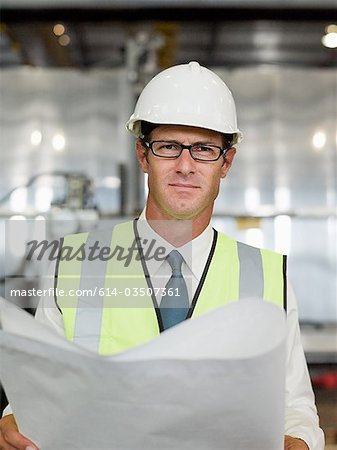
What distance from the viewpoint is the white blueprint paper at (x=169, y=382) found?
2.92 ft

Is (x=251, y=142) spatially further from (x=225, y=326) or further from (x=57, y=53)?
(x=225, y=326)

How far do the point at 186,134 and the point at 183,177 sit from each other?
0.09 meters

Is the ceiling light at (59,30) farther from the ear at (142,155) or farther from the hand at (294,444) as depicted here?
the hand at (294,444)

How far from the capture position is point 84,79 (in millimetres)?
7309

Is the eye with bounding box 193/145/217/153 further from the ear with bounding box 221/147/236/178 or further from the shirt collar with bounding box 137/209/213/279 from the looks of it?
the shirt collar with bounding box 137/209/213/279

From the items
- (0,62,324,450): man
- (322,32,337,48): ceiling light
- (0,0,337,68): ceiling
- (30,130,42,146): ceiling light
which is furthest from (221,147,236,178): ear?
(322,32,337,48): ceiling light

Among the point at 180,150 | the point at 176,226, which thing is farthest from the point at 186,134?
the point at 176,226

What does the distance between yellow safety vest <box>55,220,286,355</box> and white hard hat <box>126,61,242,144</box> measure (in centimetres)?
25

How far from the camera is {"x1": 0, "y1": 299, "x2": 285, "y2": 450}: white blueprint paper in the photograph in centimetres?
89

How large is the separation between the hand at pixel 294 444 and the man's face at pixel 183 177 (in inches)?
17.1

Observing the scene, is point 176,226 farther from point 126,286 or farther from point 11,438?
point 11,438

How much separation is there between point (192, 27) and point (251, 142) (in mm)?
1391

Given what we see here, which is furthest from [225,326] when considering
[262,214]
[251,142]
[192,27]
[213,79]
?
[192,27]

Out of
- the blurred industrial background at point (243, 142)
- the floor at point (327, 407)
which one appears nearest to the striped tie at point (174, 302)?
the floor at point (327, 407)
